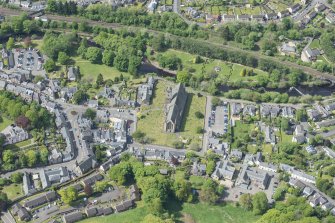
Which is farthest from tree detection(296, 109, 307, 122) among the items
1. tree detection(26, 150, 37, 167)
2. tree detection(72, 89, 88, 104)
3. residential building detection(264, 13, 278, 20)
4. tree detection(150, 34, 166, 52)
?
tree detection(26, 150, 37, 167)

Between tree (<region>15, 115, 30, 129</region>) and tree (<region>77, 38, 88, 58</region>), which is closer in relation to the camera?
tree (<region>15, 115, 30, 129</region>)

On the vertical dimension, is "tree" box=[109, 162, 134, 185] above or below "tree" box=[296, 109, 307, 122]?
below

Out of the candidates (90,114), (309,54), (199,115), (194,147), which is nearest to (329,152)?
(194,147)

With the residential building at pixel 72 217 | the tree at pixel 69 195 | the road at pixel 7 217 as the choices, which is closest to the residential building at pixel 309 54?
the tree at pixel 69 195

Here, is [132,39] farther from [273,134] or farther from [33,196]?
[33,196]

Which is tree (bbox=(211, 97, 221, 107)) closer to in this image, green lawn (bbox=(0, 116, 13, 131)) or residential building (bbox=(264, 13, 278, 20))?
green lawn (bbox=(0, 116, 13, 131))

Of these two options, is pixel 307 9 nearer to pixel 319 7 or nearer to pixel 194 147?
pixel 319 7

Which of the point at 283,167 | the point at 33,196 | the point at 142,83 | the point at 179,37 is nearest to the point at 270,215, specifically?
the point at 283,167

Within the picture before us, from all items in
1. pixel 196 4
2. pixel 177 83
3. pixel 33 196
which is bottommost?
pixel 33 196
